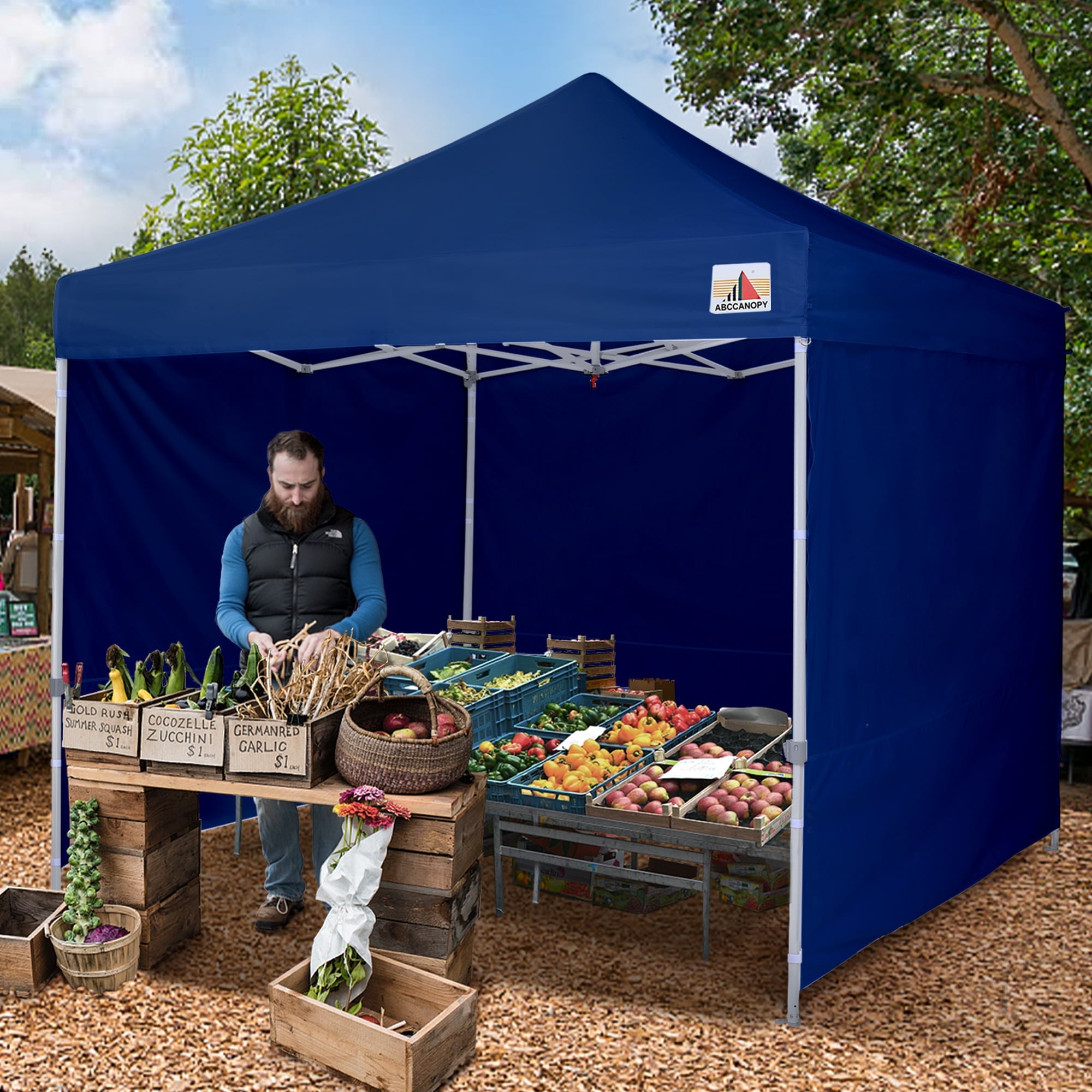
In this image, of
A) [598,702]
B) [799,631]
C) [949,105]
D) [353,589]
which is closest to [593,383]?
[598,702]

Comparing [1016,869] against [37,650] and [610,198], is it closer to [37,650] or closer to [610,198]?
[610,198]

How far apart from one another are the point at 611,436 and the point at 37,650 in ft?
13.0

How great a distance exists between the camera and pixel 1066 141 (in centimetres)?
857

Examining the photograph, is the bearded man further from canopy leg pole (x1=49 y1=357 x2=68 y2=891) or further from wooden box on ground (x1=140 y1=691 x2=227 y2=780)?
canopy leg pole (x1=49 y1=357 x2=68 y2=891)

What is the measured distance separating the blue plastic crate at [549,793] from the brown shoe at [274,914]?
97cm

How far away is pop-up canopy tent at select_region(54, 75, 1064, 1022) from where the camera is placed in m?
4.05

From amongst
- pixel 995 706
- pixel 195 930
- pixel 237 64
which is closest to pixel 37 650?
pixel 195 930

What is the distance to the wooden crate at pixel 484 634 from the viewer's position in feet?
23.4

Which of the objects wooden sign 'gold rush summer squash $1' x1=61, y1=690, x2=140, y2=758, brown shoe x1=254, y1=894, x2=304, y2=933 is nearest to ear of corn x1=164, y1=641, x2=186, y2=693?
wooden sign 'gold rush summer squash $1' x1=61, y1=690, x2=140, y2=758

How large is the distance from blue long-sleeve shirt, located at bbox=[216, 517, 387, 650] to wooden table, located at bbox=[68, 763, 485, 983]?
25.4 inches

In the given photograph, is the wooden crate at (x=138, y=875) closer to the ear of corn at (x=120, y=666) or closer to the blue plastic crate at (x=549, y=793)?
the ear of corn at (x=120, y=666)

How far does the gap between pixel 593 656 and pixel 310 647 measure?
2.79 m

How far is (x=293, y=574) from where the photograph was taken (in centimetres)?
457

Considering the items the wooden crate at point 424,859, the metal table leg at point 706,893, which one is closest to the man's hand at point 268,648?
the wooden crate at point 424,859
